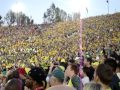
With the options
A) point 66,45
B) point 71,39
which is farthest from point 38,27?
point 66,45

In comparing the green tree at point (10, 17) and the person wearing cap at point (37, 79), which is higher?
the green tree at point (10, 17)

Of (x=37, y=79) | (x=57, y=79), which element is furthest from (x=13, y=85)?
(x=57, y=79)

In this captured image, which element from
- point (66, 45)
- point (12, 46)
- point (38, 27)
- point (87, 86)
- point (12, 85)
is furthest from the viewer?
point (38, 27)

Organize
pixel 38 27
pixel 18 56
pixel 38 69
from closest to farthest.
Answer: pixel 38 69 → pixel 18 56 → pixel 38 27

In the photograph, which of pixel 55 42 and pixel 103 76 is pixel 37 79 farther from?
pixel 55 42

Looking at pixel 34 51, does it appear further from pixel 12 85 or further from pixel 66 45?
pixel 12 85

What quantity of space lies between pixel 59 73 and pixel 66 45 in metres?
43.6

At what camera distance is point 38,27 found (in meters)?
66.9

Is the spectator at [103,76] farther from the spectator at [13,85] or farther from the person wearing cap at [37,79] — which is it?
the spectator at [13,85]

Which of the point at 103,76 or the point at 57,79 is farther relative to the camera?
the point at 57,79

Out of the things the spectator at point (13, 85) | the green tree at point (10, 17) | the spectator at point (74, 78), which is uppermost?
the green tree at point (10, 17)

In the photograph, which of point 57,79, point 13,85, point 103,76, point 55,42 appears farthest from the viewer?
point 55,42

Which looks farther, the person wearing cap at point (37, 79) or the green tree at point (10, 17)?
the green tree at point (10, 17)

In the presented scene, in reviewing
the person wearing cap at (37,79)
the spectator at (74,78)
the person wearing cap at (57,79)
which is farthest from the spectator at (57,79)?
the spectator at (74,78)
